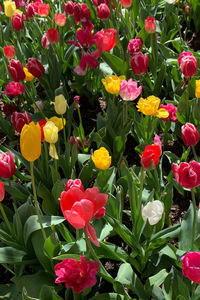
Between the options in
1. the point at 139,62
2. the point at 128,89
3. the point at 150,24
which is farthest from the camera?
the point at 150,24

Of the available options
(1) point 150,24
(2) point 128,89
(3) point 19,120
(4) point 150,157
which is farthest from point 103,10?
(4) point 150,157

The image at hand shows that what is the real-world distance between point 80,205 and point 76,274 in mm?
247

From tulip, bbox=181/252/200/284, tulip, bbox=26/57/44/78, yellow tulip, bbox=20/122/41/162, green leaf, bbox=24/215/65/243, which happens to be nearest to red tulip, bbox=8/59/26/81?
tulip, bbox=26/57/44/78

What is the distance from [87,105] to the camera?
2.58 m

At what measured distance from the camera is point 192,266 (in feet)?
3.49

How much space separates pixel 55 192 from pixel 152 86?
1.03m

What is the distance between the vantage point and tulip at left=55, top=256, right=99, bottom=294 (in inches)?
44.6

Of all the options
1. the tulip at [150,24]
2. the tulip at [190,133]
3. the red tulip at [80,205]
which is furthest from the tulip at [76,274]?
the tulip at [150,24]

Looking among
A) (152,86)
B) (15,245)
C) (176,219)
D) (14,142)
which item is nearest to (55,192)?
(15,245)

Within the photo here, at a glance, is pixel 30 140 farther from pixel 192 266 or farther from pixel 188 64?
pixel 188 64

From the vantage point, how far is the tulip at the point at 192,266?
1.04m

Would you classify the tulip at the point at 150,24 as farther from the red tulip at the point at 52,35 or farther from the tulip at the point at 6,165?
the tulip at the point at 6,165

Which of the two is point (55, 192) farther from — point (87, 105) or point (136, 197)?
point (87, 105)

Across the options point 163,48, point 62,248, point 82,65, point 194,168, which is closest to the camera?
point 194,168
